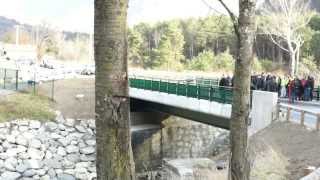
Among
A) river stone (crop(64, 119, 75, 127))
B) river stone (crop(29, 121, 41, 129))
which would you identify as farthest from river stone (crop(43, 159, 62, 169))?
river stone (crop(64, 119, 75, 127))

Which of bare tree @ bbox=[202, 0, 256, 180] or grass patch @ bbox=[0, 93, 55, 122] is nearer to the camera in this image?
bare tree @ bbox=[202, 0, 256, 180]

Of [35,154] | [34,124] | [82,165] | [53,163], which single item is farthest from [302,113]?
[34,124]

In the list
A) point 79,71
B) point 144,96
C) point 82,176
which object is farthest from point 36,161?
point 79,71

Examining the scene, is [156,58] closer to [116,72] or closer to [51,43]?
[51,43]

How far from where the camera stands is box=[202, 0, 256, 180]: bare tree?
8969 mm

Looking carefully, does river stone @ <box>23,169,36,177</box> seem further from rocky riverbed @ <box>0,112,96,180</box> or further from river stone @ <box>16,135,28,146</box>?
river stone @ <box>16,135,28,146</box>

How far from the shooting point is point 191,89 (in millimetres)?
24500

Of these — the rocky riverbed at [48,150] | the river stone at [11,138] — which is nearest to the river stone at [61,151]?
the rocky riverbed at [48,150]

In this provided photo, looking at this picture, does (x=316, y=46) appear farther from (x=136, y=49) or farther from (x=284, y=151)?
(x=284, y=151)

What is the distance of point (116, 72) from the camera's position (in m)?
4.19

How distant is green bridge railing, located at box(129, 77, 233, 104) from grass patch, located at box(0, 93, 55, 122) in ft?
19.8

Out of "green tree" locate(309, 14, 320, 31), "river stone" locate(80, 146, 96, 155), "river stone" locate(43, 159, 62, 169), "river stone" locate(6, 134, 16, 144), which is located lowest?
"river stone" locate(43, 159, 62, 169)

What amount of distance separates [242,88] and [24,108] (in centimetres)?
2390

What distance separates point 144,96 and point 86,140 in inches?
180
